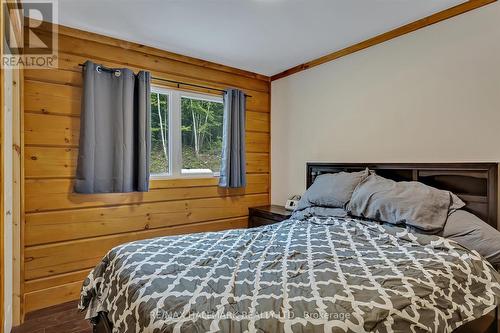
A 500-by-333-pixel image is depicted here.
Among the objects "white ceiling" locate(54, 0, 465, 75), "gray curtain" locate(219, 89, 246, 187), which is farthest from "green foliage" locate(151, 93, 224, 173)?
"white ceiling" locate(54, 0, 465, 75)

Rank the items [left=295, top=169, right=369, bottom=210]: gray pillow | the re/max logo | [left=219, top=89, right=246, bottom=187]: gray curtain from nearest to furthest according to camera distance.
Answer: the re/max logo, [left=295, top=169, right=369, bottom=210]: gray pillow, [left=219, top=89, right=246, bottom=187]: gray curtain

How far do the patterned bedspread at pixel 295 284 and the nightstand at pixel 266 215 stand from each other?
1.12 meters

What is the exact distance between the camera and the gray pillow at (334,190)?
2.48 meters

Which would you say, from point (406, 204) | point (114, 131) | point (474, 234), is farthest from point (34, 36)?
point (474, 234)

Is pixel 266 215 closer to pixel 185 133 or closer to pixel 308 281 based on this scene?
pixel 185 133

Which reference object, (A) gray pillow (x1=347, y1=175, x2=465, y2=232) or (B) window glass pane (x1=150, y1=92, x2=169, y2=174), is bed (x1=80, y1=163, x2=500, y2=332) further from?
(B) window glass pane (x1=150, y1=92, x2=169, y2=174)

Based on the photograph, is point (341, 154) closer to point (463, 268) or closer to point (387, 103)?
point (387, 103)

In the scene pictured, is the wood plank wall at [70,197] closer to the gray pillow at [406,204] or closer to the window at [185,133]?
the window at [185,133]

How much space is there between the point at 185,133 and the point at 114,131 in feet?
2.65

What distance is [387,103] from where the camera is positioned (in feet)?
8.71

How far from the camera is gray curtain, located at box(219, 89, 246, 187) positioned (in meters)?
3.39

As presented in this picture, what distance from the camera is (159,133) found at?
3066 mm

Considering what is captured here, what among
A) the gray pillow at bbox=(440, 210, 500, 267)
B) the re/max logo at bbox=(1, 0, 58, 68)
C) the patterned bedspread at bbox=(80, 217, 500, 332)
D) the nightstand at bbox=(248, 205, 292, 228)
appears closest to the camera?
the patterned bedspread at bbox=(80, 217, 500, 332)

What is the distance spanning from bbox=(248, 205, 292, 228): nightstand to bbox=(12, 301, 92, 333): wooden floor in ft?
6.39
